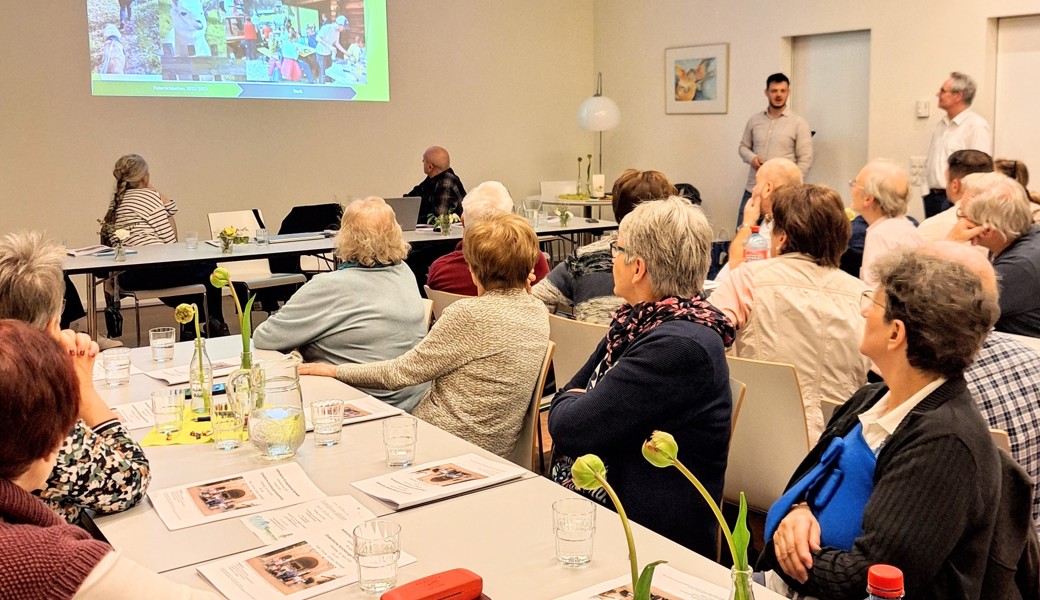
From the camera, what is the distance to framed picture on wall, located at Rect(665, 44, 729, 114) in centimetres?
985

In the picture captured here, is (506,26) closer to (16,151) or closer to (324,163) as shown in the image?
(324,163)

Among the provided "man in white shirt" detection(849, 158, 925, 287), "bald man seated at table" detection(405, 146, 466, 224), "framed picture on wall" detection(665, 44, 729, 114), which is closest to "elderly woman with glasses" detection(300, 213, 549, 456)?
"man in white shirt" detection(849, 158, 925, 287)

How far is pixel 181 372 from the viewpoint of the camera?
321 cm

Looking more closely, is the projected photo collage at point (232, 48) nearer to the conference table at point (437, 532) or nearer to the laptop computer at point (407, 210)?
the laptop computer at point (407, 210)

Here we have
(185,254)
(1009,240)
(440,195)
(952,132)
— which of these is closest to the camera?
(1009,240)

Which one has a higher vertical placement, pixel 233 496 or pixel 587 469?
pixel 587 469

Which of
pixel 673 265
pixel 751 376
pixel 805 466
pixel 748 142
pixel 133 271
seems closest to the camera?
pixel 805 466

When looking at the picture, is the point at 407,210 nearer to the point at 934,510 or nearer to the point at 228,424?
the point at 228,424

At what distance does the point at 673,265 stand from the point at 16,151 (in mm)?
7132

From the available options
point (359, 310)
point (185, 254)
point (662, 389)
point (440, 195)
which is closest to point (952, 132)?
point (440, 195)

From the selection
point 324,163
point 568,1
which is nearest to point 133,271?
point 324,163

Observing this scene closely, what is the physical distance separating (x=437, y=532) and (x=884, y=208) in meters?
3.47

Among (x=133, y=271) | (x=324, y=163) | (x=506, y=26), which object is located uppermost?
(x=506, y=26)

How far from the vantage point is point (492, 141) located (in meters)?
10.6
